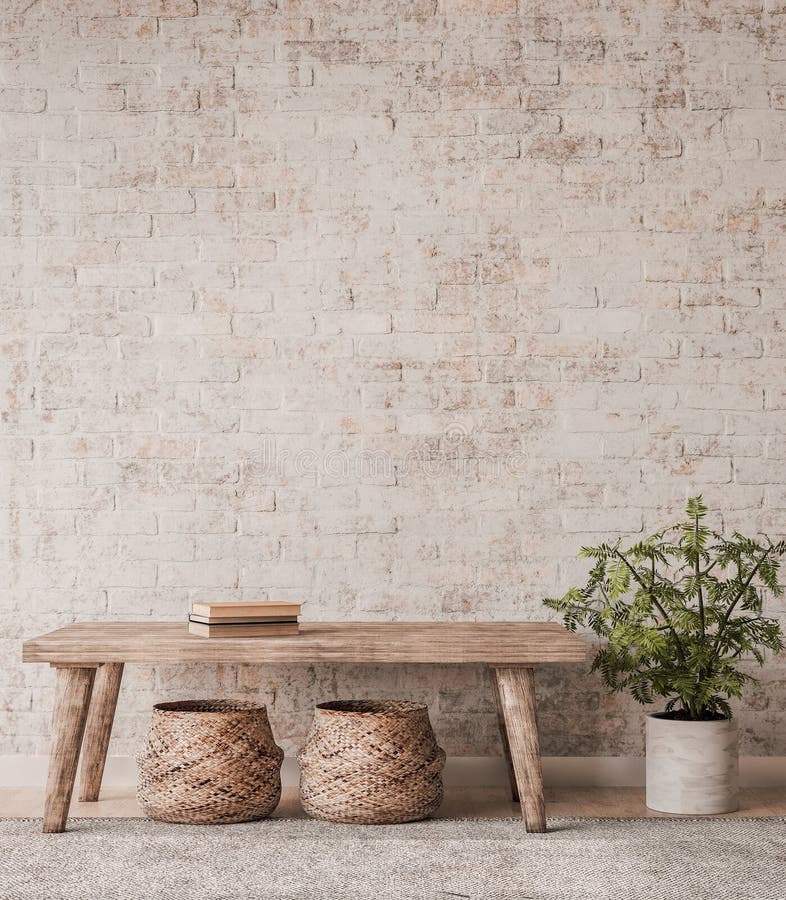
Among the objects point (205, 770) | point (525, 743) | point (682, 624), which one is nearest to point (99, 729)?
point (205, 770)

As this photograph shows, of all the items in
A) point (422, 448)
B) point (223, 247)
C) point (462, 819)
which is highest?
point (223, 247)

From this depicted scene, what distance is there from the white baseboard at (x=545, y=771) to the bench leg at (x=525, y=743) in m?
0.49

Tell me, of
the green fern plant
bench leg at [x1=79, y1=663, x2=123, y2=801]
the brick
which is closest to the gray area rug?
bench leg at [x1=79, y1=663, x2=123, y2=801]

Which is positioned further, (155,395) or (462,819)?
(155,395)

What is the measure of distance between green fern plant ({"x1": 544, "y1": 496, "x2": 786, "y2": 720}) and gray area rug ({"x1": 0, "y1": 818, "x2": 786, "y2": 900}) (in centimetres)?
32

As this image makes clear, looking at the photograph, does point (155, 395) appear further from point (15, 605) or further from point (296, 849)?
point (296, 849)

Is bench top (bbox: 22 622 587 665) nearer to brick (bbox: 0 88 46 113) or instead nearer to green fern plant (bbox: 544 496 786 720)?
green fern plant (bbox: 544 496 786 720)

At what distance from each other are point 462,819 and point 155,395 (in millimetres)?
1397

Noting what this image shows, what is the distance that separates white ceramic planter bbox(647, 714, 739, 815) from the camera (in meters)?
2.54

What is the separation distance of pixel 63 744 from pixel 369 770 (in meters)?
0.70

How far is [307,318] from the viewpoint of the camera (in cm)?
294

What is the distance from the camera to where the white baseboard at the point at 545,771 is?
285 centimetres

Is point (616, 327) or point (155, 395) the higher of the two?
point (616, 327)

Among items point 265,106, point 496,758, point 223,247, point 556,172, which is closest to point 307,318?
point 223,247
